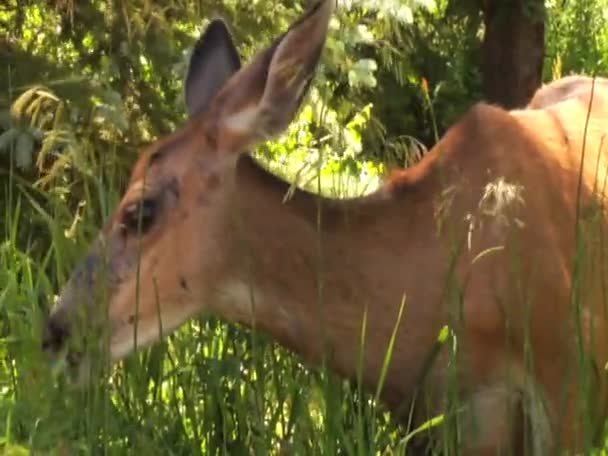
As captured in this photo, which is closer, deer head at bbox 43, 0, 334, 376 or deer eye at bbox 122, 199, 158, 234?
deer head at bbox 43, 0, 334, 376

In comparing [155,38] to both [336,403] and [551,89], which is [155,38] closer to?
[551,89]

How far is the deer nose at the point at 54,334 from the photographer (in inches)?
186

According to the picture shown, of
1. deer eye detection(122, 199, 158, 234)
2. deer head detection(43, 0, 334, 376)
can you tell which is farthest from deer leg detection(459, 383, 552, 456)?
deer eye detection(122, 199, 158, 234)

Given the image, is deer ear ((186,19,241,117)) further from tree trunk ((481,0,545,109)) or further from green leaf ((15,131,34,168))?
tree trunk ((481,0,545,109))

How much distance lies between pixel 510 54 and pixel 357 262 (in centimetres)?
643

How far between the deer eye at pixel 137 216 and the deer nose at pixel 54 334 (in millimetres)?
332

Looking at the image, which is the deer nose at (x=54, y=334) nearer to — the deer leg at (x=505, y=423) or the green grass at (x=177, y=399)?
the green grass at (x=177, y=399)

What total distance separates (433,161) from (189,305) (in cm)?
85

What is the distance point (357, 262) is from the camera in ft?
15.7

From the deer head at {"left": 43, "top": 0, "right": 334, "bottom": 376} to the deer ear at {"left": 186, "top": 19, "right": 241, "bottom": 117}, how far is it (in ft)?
2.00

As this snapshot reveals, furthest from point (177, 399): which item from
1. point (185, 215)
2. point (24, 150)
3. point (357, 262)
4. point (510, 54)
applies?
point (510, 54)

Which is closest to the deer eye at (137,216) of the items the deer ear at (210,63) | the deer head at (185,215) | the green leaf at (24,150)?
the deer head at (185,215)

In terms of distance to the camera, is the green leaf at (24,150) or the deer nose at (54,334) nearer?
the deer nose at (54,334)

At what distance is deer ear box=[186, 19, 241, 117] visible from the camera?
548cm
